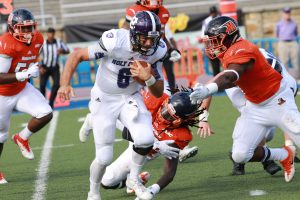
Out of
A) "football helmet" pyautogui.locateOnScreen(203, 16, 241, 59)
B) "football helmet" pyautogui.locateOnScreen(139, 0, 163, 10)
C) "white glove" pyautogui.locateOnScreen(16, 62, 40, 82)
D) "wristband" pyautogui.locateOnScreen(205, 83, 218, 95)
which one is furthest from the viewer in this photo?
"football helmet" pyautogui.locateOnScreen(139, 0, 163, 10)

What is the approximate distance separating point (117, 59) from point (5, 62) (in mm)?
1944

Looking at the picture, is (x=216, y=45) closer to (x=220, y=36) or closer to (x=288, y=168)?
(x=220, y=36)

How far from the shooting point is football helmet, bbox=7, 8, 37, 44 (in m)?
8.19

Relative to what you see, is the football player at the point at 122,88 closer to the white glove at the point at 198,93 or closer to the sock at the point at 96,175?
the sock at the point at 96,175

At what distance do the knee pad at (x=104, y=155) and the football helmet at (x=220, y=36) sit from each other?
3.78 ft

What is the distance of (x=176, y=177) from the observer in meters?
7.81

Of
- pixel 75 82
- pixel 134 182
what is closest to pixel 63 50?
pixel 75 82

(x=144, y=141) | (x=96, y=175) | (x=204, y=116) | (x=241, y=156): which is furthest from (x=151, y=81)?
Result: (x=241, y=156)

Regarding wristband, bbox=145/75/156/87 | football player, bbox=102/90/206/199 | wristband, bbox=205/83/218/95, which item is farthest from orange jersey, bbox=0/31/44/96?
wristband, bbox=205/83/218/95

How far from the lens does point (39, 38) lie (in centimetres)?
849

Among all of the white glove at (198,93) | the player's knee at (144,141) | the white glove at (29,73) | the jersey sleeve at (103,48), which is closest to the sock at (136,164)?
the player's knee at (144,141)

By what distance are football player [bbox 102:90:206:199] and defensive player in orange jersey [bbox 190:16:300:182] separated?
1.43 ft

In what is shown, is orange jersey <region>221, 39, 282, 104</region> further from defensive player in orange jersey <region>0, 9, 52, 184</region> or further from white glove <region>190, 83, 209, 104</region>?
defensive player in orange jersey <region>0, 9, 52, 184</region>

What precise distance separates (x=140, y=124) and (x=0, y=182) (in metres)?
2.23
